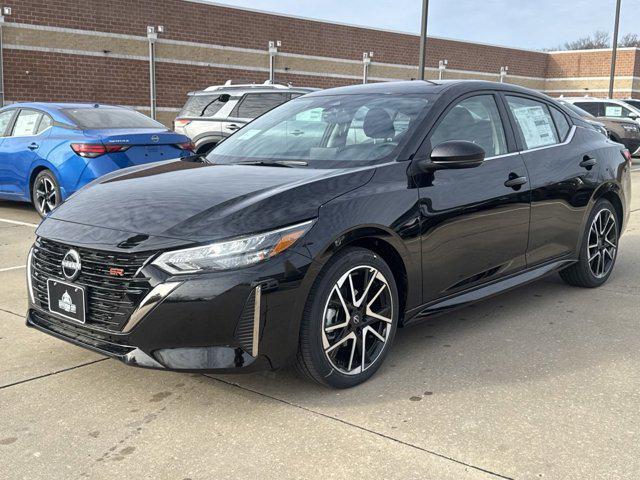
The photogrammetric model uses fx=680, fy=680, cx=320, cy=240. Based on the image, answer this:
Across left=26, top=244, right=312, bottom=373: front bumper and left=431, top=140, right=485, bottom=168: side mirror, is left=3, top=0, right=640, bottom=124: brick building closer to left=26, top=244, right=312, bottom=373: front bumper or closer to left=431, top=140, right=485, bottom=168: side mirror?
left=431, top=140, right=485, bottom=168: side mirror

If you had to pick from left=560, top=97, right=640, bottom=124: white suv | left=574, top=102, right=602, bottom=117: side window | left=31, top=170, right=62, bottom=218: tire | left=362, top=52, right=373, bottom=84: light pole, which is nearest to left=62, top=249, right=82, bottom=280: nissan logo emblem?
left=31, top=170, right=62, bottom=218: tire

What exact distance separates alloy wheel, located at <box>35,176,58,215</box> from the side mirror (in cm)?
606

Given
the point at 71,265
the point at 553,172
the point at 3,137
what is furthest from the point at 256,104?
the point at 71,265

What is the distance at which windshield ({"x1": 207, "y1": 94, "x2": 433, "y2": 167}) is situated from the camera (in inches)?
156

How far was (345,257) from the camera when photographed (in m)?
3.35

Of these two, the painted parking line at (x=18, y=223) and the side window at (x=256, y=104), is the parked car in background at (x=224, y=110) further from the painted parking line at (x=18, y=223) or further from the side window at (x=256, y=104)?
the painted parking line at (x=18, y=223)

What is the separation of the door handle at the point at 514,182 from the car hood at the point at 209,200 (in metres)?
1.16

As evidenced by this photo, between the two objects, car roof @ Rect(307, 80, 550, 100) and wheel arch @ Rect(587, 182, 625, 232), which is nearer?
car roof @ Rect(307, 80, 550, 100)

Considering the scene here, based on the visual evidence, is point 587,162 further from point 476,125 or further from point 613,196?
point 476,125

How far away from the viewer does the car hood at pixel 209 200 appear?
10.2 feet

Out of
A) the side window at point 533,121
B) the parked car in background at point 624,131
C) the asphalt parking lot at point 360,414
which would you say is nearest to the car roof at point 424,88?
the side window at point 533,121

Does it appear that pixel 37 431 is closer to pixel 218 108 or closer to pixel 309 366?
pixel 309 366

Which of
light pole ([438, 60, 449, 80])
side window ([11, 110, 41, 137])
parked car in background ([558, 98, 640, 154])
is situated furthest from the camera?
light pole ([438, 60, 449, 80])

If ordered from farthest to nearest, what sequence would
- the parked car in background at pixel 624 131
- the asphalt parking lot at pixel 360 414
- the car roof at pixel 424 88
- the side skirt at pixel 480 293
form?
the parked car in background at pixel 624 131 → the car roof at pixel 424 88 → the side skirt at pixel 480 293 → the asphalt parking lot at pixel 360 414
